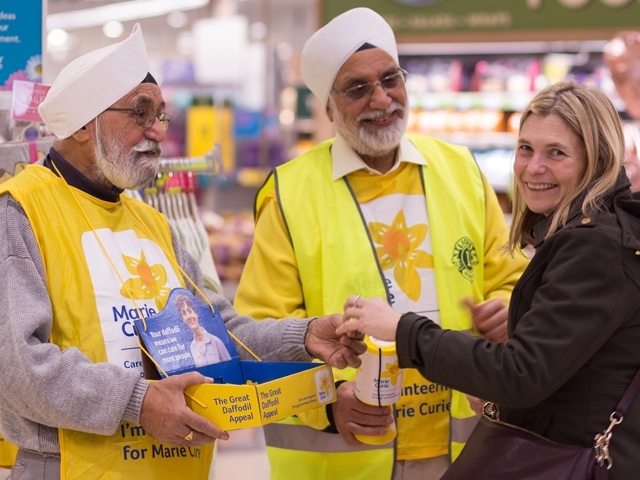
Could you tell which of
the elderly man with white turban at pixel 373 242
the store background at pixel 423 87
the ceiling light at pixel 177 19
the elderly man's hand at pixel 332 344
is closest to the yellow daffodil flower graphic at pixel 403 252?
the elderly man with white turban at pixel 373 242

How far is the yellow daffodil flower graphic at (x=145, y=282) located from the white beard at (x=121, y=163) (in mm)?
202

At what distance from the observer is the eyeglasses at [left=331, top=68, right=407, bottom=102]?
2652mm

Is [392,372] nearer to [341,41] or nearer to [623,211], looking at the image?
[623,211]

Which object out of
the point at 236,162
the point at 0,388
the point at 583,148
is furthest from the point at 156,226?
the point at 236,162

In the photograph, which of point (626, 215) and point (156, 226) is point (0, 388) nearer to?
point (156, 226)

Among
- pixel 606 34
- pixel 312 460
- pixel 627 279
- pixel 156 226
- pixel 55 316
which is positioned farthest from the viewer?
pixel 606 34

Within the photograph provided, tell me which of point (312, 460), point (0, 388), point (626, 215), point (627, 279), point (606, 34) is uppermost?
point (606, 34)

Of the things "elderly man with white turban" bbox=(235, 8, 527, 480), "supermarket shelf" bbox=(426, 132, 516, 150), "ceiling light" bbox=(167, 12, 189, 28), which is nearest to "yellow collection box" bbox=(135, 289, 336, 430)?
"elderly man with white turban" bbox=(235, 8, 527, 480)

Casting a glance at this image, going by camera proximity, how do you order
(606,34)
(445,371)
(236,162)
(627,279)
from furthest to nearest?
1. (236,162)
2. (606,34)
3. (445,371)
4. (627,279)

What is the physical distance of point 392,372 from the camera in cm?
206

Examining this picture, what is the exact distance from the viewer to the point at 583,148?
1.91m

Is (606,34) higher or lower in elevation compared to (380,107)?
higher

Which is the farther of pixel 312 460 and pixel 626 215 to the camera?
pixel 312 460

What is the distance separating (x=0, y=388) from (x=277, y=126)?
7.13 meters
